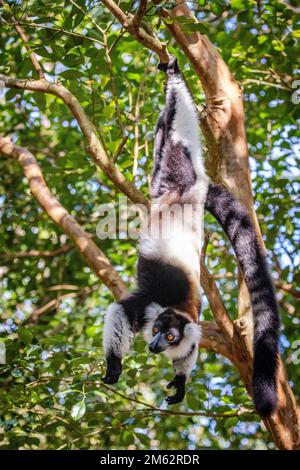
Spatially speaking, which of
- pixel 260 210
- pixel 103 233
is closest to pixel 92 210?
pixel 103 233

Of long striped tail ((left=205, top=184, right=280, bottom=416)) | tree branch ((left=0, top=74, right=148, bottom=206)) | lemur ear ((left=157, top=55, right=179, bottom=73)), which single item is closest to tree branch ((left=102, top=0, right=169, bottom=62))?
lemur ear ((left=157, top=55, right=179, bottom=73))

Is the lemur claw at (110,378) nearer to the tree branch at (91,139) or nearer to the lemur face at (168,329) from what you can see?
the lemur face at (168,329)

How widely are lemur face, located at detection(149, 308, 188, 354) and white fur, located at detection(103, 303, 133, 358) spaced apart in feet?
0.68

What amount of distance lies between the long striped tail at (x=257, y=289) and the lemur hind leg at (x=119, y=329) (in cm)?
82

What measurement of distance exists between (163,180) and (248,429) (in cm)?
471

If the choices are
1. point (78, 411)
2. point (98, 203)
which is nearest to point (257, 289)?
point (78, 411)

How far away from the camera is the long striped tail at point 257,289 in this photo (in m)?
3.27

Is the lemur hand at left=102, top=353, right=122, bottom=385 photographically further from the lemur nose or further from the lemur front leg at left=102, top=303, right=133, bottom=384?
the lemur nose

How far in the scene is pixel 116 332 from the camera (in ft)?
13.4

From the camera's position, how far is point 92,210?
7070 mm

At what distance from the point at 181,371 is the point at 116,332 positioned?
585 mm

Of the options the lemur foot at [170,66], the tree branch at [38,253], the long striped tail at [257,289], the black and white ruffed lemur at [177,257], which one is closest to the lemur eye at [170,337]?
the black and white ruffed lemur at [177,257]

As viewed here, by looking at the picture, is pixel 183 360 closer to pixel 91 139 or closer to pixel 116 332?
pixel 116 332

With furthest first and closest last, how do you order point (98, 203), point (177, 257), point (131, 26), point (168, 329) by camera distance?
point (98, 203), point (177, 257), point (168, 329), point (131, 26)
